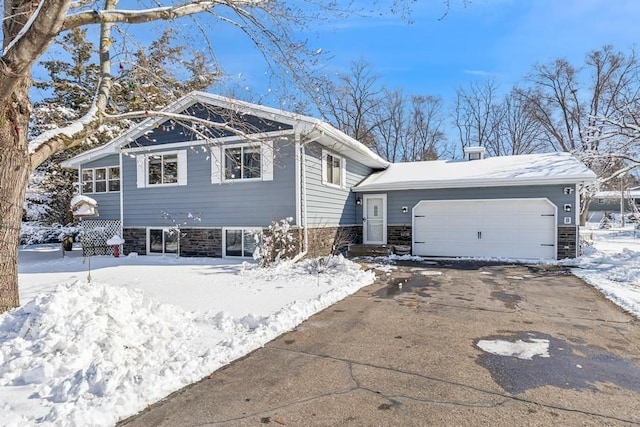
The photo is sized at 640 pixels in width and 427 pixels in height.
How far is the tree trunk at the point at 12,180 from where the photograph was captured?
4605 millimetres

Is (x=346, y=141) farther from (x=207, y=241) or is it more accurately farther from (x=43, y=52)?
(x=43, y=52)

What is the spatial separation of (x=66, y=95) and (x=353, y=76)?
16005 millimetres

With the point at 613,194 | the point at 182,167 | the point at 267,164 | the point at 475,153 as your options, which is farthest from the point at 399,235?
the point at 613,194

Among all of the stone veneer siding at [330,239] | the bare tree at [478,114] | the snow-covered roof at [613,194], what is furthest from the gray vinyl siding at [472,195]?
the bare tree at [478,114]

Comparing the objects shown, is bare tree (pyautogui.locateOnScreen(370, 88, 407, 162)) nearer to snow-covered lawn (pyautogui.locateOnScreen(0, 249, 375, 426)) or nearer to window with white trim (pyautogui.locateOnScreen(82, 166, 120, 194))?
window with white trim (pyautogui.locateOnScreen(82, 166, 120, 194))

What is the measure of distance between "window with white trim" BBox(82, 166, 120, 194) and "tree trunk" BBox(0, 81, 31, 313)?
368 inches

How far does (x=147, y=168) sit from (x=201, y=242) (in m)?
3.24

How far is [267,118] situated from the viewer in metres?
10.7

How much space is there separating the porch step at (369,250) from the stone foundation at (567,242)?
5.34m

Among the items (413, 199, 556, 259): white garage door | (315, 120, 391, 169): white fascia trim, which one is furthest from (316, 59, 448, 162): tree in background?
(413, 199, 556, 259): white garage door

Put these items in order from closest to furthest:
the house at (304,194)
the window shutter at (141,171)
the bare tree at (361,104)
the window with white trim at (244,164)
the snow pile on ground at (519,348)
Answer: the snow pile on ground at (519,348), the house at (304,194), the window with white trim at (244,164), the window shutter at (141,171), the bare tree at (361,104)

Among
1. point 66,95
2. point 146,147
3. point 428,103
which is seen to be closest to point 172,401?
point 146,147

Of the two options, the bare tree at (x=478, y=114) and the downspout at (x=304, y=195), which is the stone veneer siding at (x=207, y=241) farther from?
the bare tree at (x=478, y=114)

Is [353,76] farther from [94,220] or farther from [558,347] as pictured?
[558,347]
